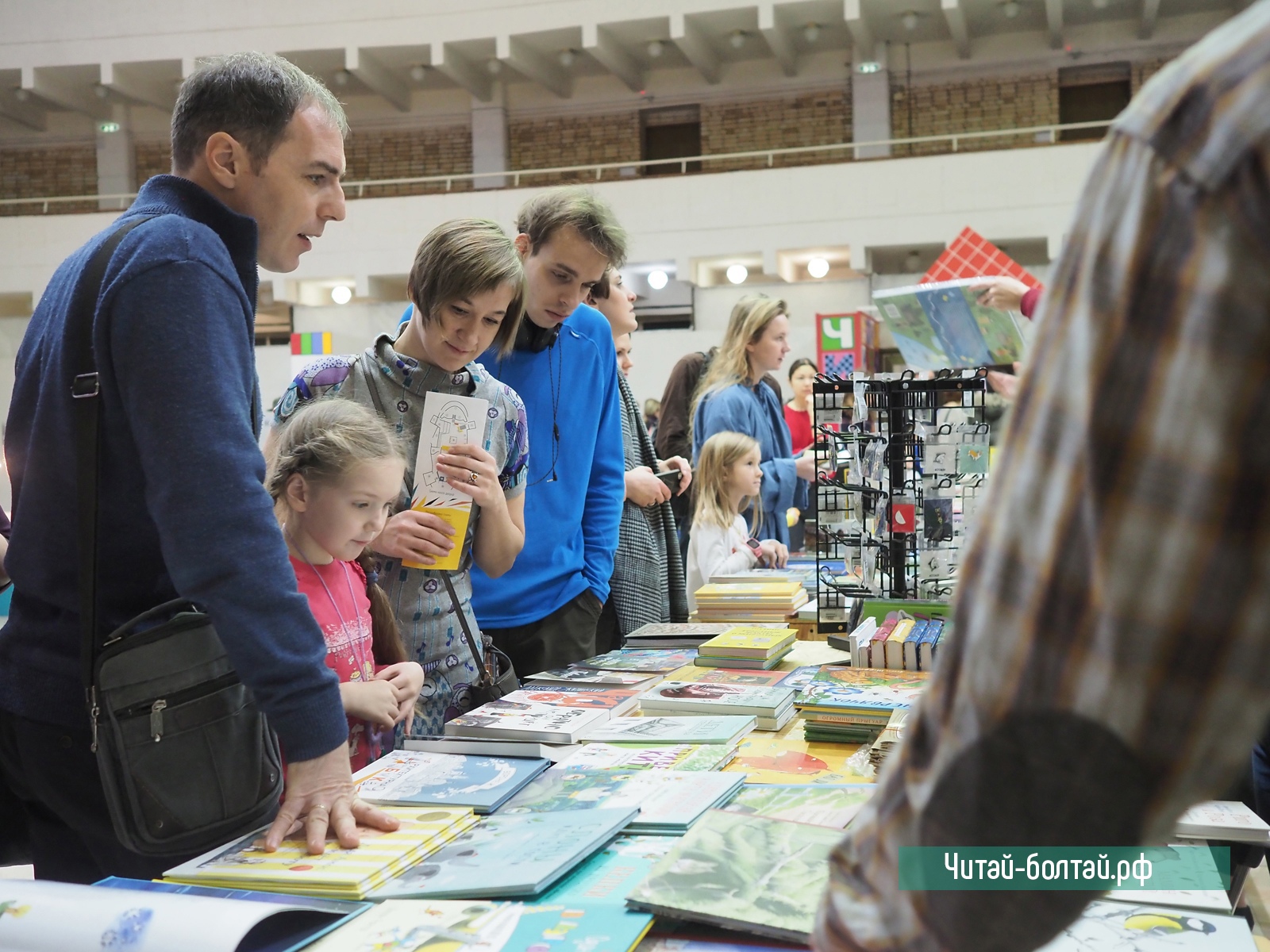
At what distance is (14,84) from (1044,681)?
18566 millimetres

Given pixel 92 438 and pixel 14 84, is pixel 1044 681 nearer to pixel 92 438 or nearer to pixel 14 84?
pixel 92 438

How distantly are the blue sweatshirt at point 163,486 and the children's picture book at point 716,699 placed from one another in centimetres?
72

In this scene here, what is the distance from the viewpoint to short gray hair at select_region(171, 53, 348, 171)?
129cm

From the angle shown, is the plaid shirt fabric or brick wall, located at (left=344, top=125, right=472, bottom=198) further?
brick wall, located at (left=344, top=125, right=472, bottom=198)

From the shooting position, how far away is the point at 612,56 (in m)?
14.3

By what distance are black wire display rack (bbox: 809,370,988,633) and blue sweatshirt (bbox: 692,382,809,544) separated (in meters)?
1.59

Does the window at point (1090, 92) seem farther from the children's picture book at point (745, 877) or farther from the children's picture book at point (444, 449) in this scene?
the children's picture book at point (745, 877)

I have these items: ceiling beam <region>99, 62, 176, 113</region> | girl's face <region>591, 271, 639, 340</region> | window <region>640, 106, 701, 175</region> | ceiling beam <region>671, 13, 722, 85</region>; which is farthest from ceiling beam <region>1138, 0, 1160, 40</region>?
ceiling beam <region>99, 62, 176, 113</region>

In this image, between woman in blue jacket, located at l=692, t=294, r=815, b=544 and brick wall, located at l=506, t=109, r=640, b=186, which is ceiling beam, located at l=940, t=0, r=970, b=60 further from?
woman in blue jacket, located at l=692, t=294, r=815, b=544

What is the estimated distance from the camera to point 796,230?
1274 centimetres

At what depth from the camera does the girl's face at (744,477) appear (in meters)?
3.67

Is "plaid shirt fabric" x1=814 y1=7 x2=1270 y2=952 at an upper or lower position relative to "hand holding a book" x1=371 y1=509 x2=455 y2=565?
upper

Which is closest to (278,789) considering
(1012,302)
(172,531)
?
(172,531)

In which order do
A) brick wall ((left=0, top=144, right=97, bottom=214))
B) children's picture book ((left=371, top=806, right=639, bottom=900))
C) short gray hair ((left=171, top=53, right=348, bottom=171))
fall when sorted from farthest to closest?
brick wall ((left=0, top=144, right=97, bottom=214)) < short gray hair ((left=171, top=53, right=348, bottom=171)) < children's picture book ((left=371, top=806, right=639, bottom=900))
